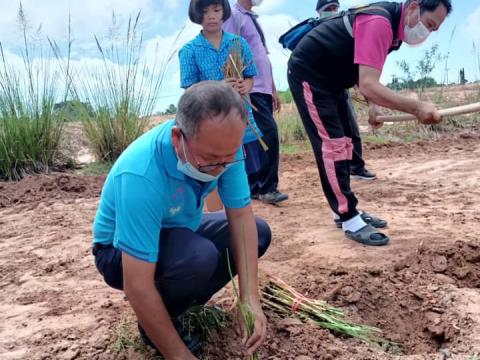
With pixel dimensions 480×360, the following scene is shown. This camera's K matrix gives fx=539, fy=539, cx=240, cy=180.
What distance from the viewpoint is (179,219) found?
197cm

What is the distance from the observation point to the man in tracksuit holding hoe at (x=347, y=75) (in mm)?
2736

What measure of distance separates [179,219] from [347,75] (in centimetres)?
160

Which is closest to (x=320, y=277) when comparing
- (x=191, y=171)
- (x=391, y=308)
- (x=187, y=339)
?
(x=391, y=308)

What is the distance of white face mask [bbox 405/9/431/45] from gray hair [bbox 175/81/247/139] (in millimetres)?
1588

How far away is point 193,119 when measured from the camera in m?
1.57

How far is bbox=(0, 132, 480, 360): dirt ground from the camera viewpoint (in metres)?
2.15

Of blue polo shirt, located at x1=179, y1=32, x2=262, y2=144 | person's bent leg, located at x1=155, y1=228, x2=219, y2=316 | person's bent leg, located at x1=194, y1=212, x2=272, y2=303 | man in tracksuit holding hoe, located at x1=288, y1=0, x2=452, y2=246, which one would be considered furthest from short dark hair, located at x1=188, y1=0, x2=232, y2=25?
person's bent leg, located at x1=155, y1=228, x2=219, y2=316

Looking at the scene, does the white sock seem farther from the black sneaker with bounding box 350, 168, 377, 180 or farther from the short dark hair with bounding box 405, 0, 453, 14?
the black sneaker with bounding box 350, 168, 377, 180

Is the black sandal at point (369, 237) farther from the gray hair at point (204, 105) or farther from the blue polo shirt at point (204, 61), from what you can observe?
the gray hair at point (204, 105)

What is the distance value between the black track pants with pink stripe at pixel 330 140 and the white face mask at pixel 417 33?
0.54 metres

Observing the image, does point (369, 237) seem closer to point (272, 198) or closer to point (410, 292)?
point (410, 292)

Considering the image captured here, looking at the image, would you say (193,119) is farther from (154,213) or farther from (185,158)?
(154,213)

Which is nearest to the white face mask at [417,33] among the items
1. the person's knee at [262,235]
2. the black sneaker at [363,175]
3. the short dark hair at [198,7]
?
the short dark hair at [198,7]

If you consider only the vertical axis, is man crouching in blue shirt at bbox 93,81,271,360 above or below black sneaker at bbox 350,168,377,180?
above
